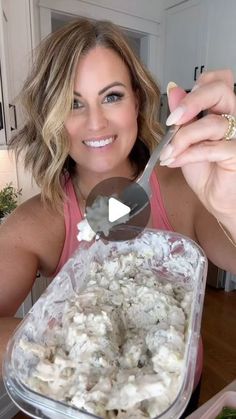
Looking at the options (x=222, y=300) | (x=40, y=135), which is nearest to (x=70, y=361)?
(x=40, y=135)

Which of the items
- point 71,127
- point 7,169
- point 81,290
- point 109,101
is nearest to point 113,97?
point 109,101

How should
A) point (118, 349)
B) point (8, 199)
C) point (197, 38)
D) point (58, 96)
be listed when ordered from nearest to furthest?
1. point (118, 349)
2. point (58, 96)
3. point (8, 199)
4. point (197, 38)

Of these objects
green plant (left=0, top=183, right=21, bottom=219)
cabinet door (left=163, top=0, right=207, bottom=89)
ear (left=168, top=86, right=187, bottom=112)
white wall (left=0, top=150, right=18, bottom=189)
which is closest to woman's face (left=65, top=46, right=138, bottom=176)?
ear (left=168, top=86, right=187, bottom=112)

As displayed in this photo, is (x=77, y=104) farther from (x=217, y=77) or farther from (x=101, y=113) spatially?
(x=217, y=77)

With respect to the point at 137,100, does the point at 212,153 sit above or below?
below

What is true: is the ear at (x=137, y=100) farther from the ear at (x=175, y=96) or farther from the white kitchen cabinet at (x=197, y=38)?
the white kitchen cabinet at (x=197, y=38)

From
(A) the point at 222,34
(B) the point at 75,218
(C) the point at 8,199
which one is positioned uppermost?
(A) the point at 222,34

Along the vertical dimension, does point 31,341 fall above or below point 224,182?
below

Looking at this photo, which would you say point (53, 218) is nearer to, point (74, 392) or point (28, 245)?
point (28, 245)
